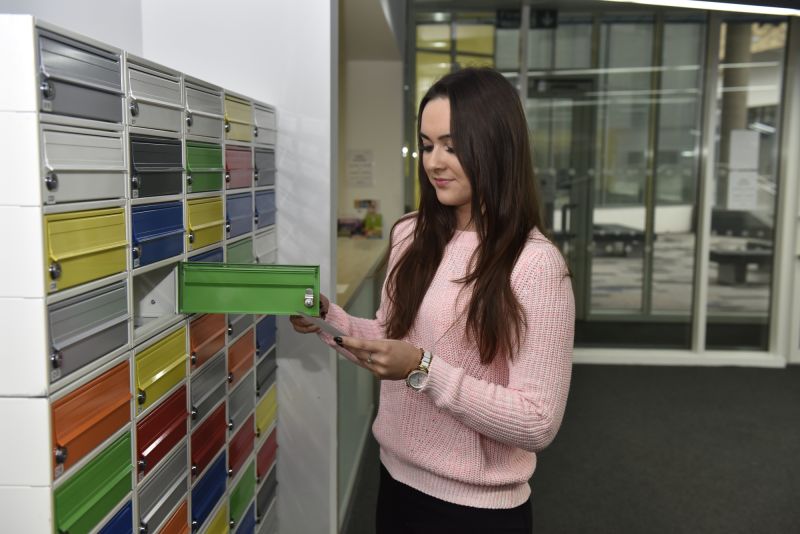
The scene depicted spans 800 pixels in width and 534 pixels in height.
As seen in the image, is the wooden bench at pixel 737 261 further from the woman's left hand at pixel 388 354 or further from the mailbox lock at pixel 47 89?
the mailbox lock at pixel 47 89

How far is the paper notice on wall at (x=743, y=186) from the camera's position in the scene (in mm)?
5633

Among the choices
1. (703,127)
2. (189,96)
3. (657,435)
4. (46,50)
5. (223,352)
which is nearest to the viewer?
(46,50)

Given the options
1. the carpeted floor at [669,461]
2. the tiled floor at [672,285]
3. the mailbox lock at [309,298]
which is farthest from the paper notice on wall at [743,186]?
the mailbox lock at [309,298]

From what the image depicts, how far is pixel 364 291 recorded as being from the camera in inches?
139

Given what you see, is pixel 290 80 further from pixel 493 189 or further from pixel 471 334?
pixel 471 334

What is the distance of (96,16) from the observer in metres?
2.12

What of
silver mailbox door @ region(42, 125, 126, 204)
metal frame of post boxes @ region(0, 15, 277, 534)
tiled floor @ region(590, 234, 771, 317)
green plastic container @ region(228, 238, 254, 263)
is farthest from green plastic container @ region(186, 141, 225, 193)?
tiled floor @ region(590, 234, 771, 317)

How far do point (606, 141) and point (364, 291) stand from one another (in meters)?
2.96

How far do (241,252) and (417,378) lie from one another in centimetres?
89

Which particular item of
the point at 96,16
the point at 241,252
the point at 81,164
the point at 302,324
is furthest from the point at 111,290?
the point at 96,16

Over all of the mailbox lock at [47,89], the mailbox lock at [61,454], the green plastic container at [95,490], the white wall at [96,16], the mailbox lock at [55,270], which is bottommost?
the green plastic container at [95,490]

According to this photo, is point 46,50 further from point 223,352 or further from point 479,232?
point 223,352

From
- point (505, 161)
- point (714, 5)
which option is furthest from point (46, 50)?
point (714, 5)

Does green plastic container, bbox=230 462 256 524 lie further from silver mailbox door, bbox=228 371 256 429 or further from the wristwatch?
the wristwatch
